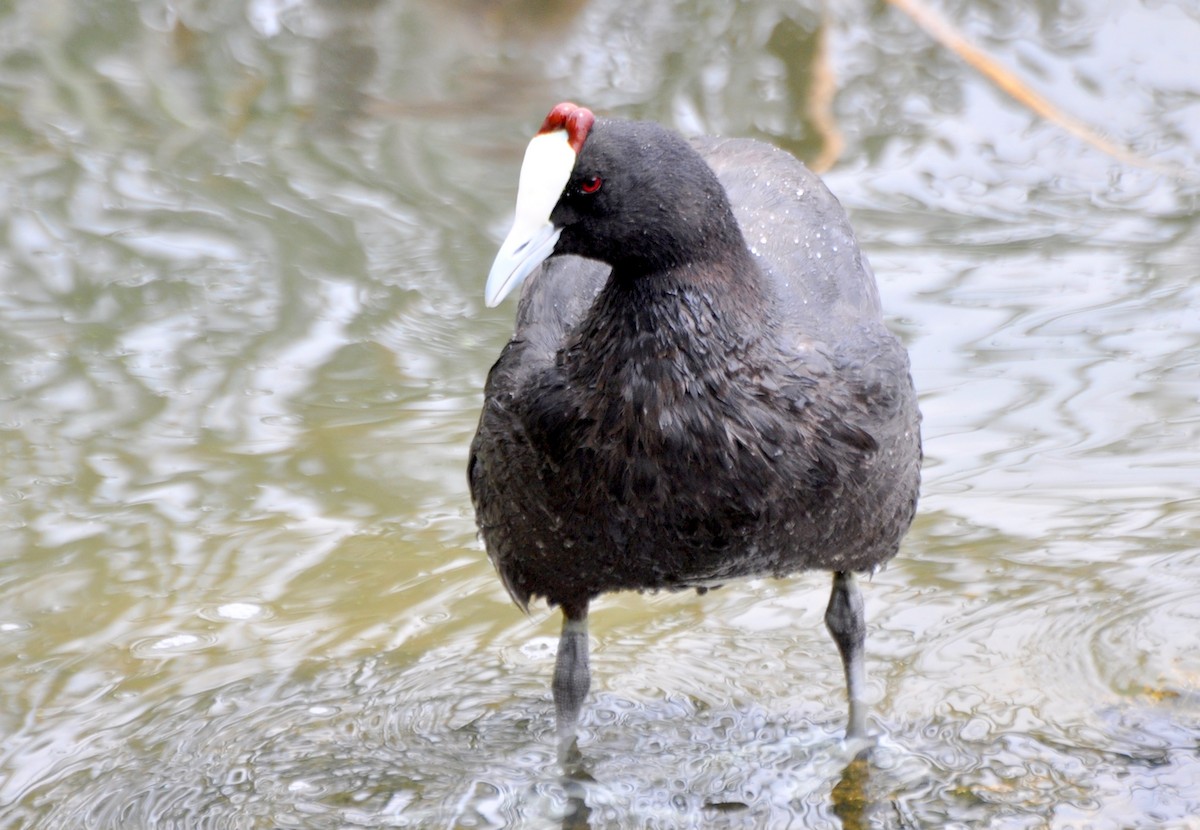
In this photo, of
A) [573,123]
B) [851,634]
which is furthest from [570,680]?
[573,123]

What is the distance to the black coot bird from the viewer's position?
3.58 metres

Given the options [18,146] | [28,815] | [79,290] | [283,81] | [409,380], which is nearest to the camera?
[28,815]

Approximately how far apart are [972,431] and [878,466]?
7.81 ft

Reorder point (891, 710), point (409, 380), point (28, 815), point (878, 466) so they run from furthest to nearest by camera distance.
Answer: point (409, 380)
point (891, 710)
point (28, 815)
point (878, 466)

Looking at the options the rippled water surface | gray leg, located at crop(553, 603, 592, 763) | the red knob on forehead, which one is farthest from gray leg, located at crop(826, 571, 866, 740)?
the red knob on forehead

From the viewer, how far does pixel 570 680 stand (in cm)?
461

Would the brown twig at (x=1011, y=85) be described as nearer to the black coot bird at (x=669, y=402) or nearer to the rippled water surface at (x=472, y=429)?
the rippled water surface at (x=472, y=429)

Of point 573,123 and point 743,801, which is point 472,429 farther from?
point 573,123

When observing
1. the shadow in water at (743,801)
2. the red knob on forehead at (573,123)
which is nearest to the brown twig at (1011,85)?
the shadow in water at (743,801)

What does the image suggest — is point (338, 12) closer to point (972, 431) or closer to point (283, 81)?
point (283, 81)

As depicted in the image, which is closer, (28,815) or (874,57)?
(28,815)

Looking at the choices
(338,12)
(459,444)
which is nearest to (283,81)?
(338,12)

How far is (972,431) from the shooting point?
627 centimetres

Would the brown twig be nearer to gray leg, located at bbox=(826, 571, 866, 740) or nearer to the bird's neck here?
gray leg, located at bbox=(826, 571, 866, 740)
